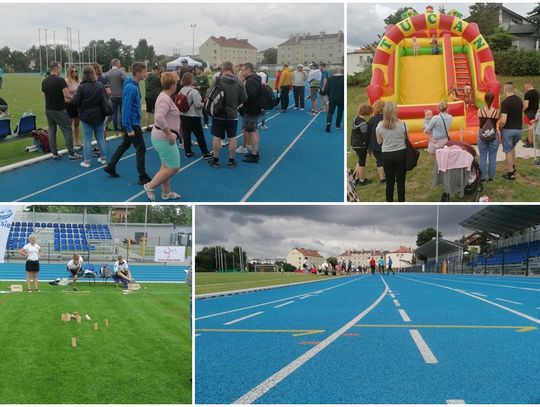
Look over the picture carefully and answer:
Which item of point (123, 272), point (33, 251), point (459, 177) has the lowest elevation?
point (123, 272)

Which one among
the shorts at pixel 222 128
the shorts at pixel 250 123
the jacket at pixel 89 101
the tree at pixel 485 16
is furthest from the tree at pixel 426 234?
the jacket at pixel 89 101

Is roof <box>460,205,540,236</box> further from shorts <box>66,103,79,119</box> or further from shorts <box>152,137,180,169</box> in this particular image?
shorts <box>66,103,79,119</box>

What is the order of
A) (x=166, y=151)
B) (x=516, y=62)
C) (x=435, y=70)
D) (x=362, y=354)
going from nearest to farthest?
(x=362, y=354), (x=166, y=151), (x=516, y=62), (x=435, y=70)

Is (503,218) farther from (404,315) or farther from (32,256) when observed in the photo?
(32,256)

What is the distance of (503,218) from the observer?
6.46 meters

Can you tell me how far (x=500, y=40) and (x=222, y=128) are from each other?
394 cm

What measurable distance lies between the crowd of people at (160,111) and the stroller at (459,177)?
265cm

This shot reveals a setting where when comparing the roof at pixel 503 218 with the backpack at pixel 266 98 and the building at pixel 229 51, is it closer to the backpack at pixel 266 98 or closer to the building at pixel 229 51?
the building at pixel 229 51

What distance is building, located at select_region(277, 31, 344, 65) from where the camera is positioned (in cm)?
585

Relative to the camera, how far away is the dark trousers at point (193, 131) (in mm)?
8118

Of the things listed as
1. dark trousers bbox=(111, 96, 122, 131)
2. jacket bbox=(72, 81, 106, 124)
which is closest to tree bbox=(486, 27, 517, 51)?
jacket bbox=(72, 81, 106, 124)

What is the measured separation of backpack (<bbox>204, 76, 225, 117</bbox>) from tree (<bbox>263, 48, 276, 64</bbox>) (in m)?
0.84

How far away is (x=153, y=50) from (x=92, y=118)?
200 centimetres

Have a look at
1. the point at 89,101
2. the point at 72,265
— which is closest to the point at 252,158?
→ the point at 89,101
